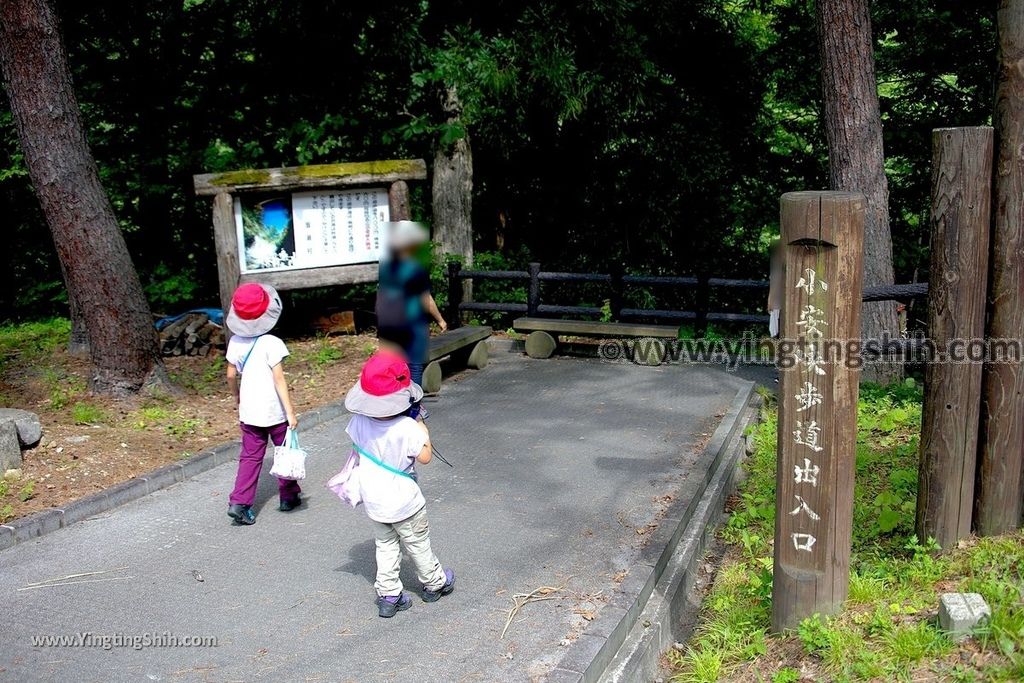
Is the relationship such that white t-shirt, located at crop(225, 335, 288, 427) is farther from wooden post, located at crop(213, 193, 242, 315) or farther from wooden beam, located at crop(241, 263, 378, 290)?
wooden beam, located at crop(241, 263, 378, 290)

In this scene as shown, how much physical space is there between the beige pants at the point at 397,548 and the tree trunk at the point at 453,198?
351 inches

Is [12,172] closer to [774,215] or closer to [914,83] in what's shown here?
[774,215]

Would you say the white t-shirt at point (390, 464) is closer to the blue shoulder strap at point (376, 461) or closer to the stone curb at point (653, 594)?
the blue shoulder strap at point (376, 461)

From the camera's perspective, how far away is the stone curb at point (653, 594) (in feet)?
14.8

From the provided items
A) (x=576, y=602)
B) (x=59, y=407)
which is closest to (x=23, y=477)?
(x=59, y=407)

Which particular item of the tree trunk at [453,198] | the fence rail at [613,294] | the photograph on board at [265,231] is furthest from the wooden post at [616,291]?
the photograph on board at [265,231]

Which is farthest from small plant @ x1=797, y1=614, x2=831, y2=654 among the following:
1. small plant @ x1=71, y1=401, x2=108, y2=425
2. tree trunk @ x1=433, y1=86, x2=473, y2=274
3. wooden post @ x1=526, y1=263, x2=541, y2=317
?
tree trunk @ x1=433, y1=86, x2=473, y2=274

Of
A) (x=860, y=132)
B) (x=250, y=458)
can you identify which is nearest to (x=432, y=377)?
(x=250, y=458)

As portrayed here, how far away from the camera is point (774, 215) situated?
16.1m

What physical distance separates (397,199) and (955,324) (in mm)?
6848

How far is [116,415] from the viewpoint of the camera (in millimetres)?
8445

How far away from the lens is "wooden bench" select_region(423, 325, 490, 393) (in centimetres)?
959

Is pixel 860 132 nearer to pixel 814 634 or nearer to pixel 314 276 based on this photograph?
pixel 314 276

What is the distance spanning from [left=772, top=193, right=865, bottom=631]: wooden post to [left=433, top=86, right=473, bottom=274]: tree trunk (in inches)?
371
